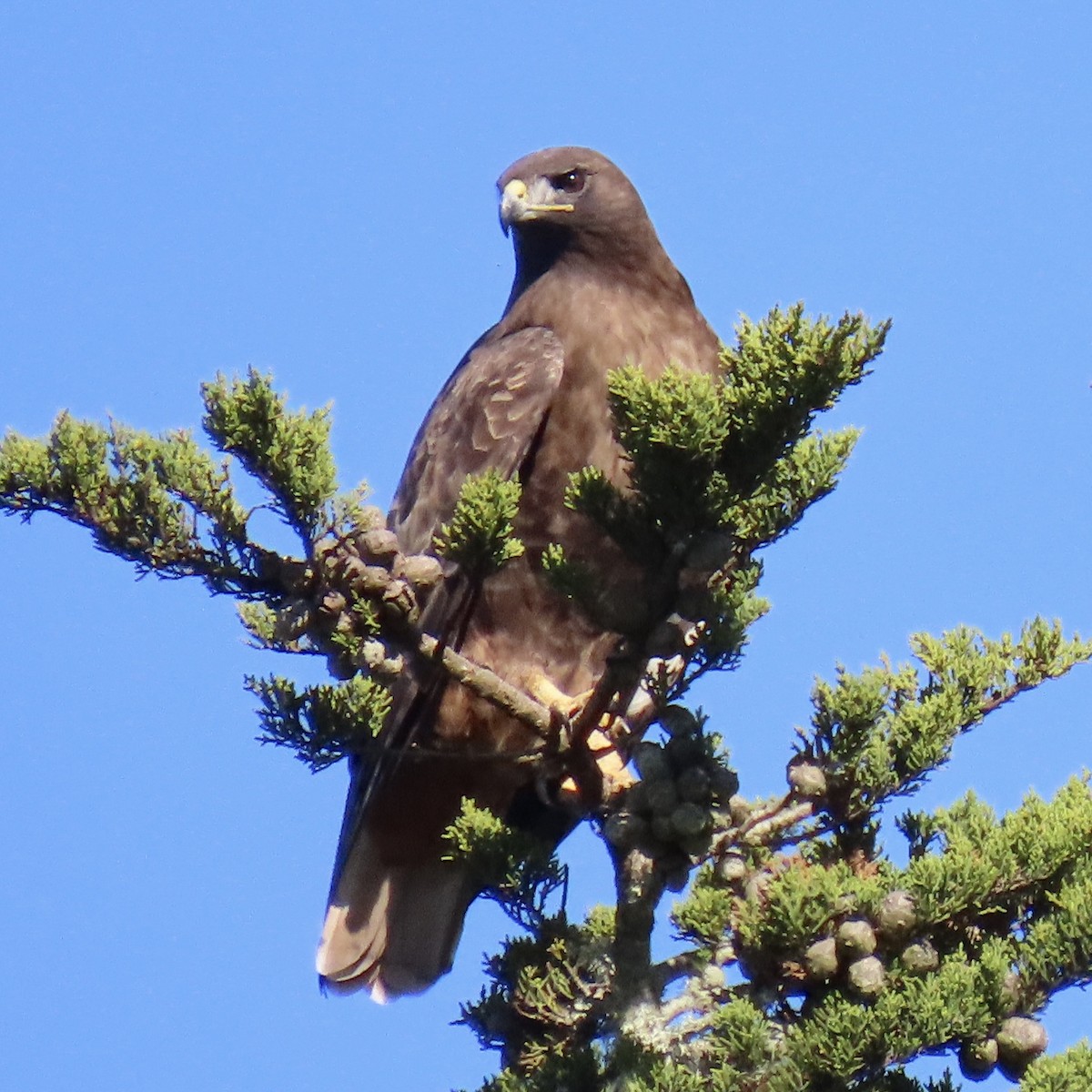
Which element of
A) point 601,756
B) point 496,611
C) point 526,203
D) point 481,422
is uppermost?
point 526,203

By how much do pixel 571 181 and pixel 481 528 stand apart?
10.4ft

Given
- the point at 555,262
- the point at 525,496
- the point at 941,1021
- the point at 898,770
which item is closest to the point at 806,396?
the point at 898,770

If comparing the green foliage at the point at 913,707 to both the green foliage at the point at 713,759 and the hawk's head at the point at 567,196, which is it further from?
the hawk's head at the point at 567,196

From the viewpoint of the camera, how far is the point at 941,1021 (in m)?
2.58

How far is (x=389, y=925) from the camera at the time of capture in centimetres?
487

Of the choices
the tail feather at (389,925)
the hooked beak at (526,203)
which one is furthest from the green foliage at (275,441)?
the hooked beak at (526,203)

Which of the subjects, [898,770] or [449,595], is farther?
[449,595]


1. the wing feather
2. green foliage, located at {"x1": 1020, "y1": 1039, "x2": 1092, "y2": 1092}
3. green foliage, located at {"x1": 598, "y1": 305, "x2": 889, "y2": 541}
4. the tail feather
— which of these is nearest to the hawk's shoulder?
the wing feather

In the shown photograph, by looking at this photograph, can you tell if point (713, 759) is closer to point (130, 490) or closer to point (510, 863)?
point (510, 863)

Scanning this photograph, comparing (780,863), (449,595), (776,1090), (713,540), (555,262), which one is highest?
(555,262)

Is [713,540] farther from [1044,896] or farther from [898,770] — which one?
[1044,896]

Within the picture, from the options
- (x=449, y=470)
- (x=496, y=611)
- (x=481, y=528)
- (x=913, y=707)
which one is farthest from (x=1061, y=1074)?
(x=449, y=470)

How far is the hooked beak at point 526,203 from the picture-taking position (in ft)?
17.7

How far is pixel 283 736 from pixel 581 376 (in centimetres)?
A: 214
